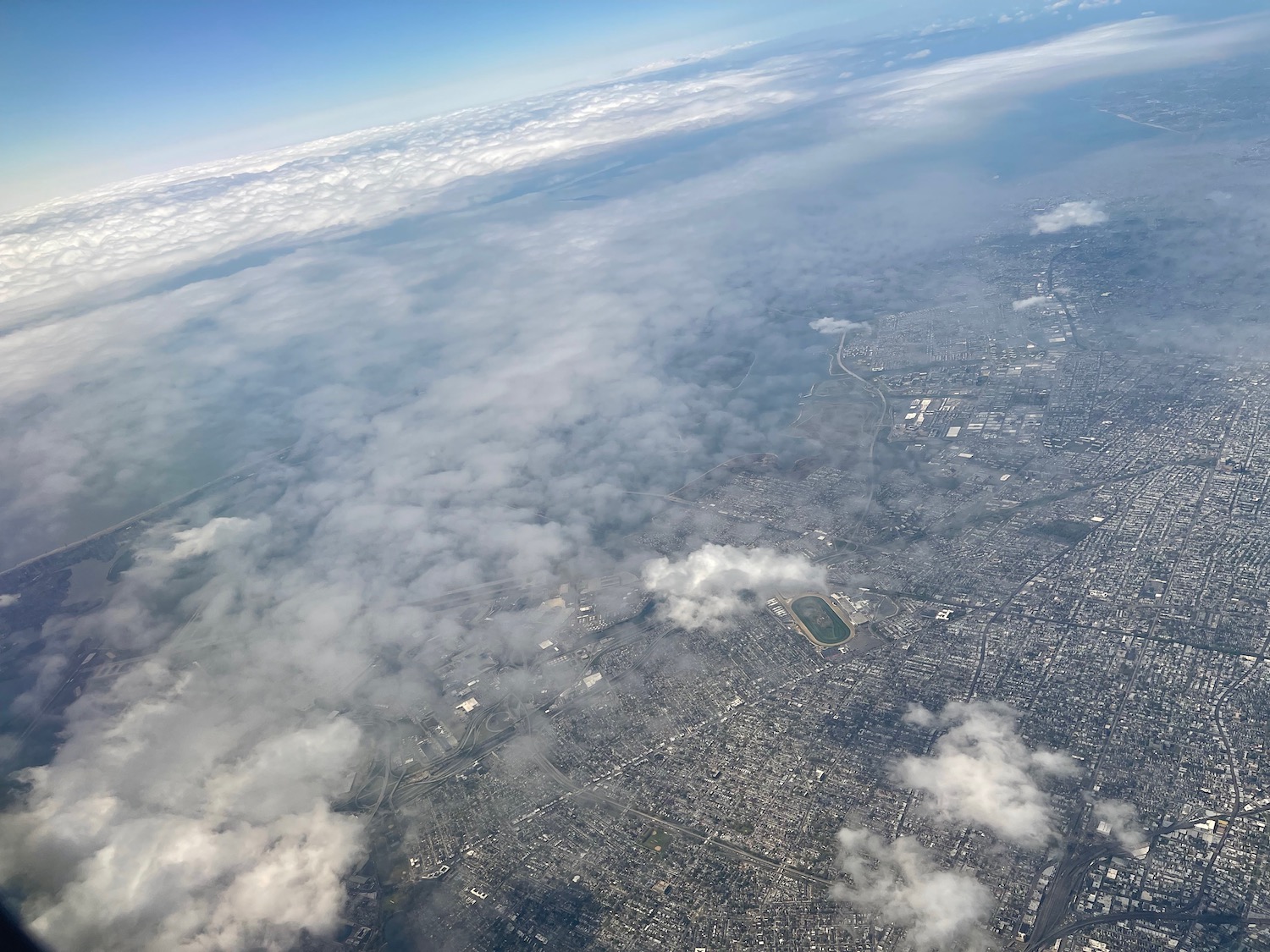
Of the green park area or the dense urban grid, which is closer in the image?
the dense urban grid

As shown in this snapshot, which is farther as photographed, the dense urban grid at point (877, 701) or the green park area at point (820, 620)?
the green park area at point (820, 620)

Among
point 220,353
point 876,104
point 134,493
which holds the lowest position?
point 134,493

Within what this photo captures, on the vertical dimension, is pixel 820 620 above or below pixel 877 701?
above

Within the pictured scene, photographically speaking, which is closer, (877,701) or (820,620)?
(877,701)

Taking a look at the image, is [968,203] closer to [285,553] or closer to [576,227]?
[576,227]

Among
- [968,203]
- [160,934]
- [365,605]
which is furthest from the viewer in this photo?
[968,203]

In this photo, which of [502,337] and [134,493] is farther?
[502,337]

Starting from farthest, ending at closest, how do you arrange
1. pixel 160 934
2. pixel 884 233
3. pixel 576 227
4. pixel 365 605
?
pixel 576 227
pixel 884 233
pixel 365 605
pixel 160 934

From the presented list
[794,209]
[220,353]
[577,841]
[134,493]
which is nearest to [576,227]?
[794,209]
